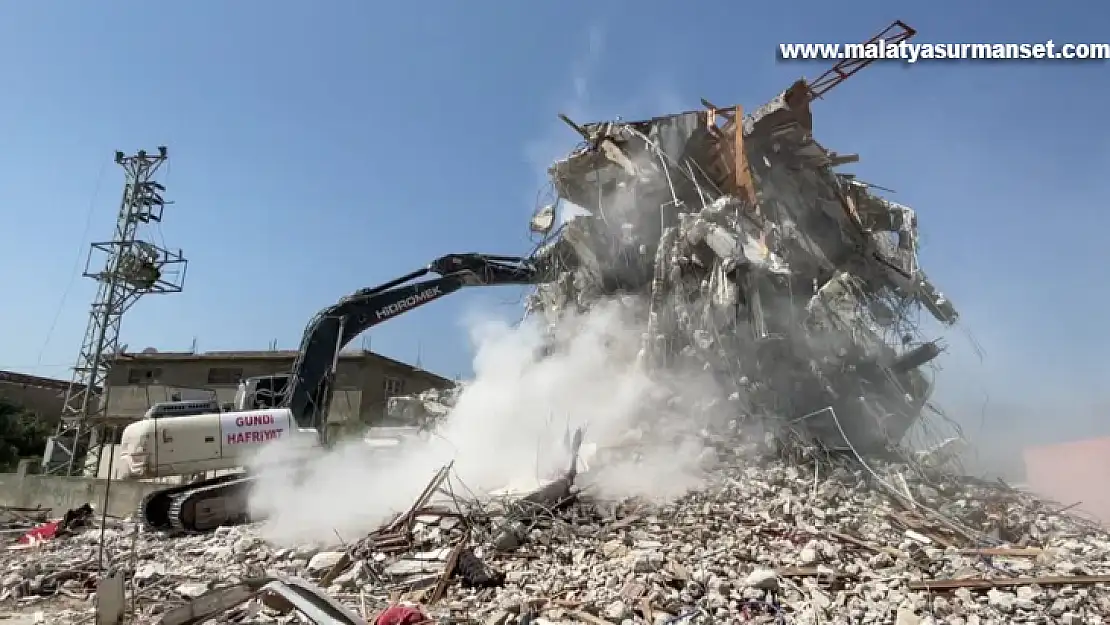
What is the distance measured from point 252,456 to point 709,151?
409 inches

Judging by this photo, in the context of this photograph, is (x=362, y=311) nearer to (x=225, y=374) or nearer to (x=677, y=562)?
(x=677, y=562)

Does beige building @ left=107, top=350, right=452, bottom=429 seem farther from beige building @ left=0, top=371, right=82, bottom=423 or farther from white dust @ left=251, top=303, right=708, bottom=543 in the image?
white dust @ left=251, top=303, right=708, bottom=543

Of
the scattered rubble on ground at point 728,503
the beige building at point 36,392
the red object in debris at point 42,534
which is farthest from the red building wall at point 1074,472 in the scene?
the beige building at point 36,392

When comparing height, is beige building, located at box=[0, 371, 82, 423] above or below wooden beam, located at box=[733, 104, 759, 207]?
below

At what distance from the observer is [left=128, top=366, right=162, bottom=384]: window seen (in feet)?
93.7

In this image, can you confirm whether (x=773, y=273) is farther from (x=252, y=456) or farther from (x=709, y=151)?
(x=252, y=456)

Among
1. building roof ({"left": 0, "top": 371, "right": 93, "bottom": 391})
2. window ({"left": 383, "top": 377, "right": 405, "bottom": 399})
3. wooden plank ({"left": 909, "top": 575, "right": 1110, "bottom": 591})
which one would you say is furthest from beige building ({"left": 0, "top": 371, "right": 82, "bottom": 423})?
wooden plank ({"left": 909, "top": 575, "right": 1110, "bottom": 591})

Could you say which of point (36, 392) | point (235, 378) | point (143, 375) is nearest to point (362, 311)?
point (235, 378)

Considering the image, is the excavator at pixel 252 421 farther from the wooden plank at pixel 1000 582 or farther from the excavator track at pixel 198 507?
the wooden plank at pixel 1000 582

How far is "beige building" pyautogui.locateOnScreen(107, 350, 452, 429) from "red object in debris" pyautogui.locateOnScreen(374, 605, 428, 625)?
63.4 ft

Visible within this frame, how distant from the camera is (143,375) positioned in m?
28.7

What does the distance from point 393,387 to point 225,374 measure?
749 cm

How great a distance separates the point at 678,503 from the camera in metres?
8.45

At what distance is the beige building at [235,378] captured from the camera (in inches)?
984
